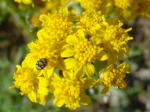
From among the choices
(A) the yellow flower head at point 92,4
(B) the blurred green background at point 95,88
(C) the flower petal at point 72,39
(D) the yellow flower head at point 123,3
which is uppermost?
(A) the yellow flower head at point 92,4

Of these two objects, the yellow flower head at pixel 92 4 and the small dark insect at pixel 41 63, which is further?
the yellow flower head at pixel 92 4

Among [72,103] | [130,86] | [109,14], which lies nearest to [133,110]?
[130,86]

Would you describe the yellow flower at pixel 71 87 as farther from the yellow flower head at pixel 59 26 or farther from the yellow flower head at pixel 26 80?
the yellow flower head at pixel 59 26

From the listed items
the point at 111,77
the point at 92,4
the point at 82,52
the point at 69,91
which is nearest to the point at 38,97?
the point at 69,91

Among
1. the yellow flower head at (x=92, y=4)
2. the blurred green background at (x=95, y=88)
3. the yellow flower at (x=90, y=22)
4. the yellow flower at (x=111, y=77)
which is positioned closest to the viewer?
the yellow flower at (x=111, y=77)

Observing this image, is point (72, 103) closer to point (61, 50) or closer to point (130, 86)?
point (61, 50)

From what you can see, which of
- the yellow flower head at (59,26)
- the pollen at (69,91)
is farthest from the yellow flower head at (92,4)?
the pollen at (69,91)

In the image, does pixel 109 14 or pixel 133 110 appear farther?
pixel 133 110

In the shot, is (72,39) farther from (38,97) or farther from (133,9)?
(133,9)
